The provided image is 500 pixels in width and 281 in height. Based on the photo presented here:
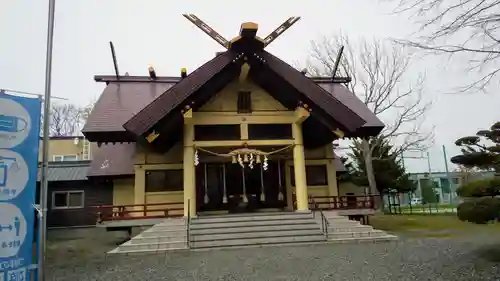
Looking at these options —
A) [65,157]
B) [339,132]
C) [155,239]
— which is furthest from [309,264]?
[65,157]

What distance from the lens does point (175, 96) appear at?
1101cm

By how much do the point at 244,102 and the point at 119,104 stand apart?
16.9 feet

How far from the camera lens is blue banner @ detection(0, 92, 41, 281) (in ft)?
14.0

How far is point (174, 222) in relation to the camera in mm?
10922

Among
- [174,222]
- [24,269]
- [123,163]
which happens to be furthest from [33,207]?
[123,163]

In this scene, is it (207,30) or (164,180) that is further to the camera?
(164,180)

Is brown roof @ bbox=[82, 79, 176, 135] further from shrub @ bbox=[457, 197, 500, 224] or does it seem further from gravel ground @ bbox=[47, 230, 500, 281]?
shrub @ bbox=[457, 197, 500, 224]

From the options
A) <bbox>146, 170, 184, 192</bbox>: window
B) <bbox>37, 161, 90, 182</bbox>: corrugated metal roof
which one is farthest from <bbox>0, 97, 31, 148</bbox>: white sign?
<bbox>37, 161, 90, 182</bbox>: corrugated metal roof

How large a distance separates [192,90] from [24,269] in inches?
288

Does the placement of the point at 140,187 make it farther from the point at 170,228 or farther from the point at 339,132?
the point at 339,132

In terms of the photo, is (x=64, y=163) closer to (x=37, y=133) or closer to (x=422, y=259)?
(x=37, y=133)

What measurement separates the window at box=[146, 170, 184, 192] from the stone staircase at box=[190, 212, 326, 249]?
325cm

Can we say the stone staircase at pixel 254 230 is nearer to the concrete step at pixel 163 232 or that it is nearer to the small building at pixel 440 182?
the concrete step at pixel 163 232

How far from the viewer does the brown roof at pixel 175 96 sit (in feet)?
34.9
